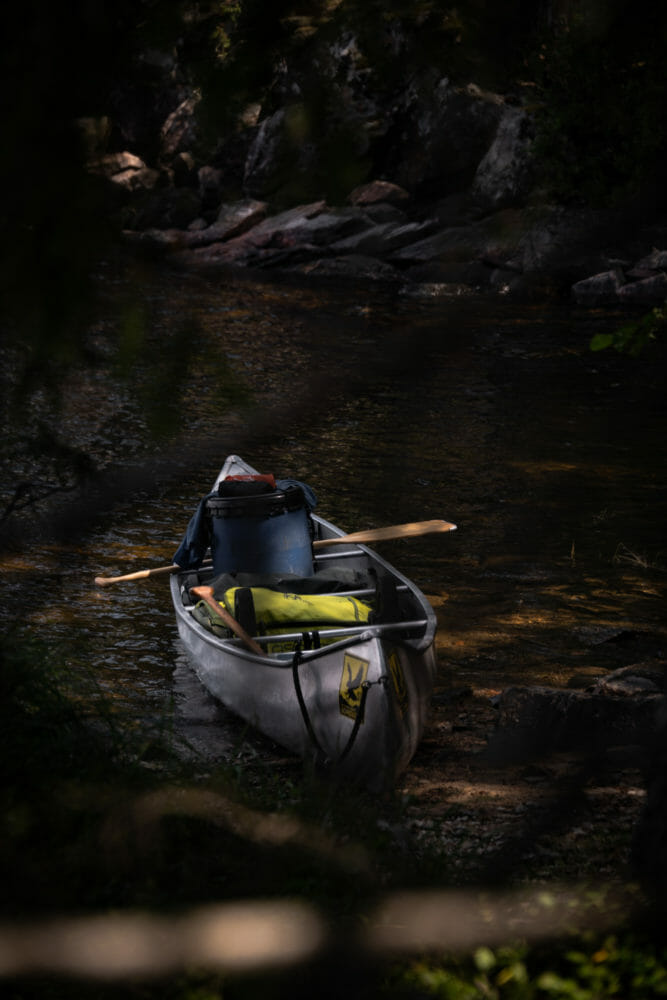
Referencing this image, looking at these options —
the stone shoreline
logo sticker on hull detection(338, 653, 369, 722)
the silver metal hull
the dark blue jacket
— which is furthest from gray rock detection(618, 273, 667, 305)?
logo sticker on hull detection(338, 653, 369, 722)

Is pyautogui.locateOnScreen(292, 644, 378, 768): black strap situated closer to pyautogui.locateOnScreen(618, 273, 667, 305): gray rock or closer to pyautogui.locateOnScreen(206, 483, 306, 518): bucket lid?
pyautogui.locateOnScreen(206, 483, 306, 518): bucket lid

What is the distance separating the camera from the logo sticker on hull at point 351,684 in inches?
240

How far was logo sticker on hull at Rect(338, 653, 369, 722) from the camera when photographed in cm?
609

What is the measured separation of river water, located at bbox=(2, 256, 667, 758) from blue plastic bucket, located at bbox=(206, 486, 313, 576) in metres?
0.92

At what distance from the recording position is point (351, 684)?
242 inches

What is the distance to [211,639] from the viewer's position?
288 inches

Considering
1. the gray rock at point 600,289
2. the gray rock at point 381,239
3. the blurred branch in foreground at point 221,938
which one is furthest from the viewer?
the gray rock at point 381,239

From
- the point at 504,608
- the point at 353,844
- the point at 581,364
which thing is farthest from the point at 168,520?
the point at 581,364

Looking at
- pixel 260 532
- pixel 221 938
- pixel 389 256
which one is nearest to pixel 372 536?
pixel 260 532

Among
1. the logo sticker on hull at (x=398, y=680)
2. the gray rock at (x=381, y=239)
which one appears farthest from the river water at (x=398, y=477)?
the gray rock at (x=381, y=239)

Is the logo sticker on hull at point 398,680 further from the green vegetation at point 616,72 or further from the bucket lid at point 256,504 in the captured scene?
the green vegetation at point 616,72

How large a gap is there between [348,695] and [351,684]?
0.08 m

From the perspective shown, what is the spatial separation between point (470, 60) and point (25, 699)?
162 inches

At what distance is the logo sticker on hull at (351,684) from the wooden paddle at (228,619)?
79 centimetres
